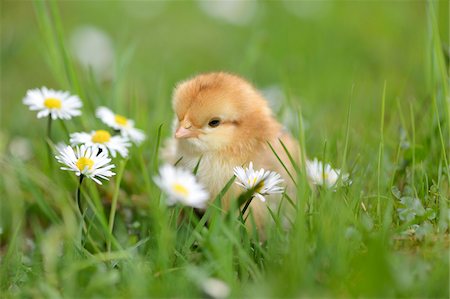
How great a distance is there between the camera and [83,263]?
6.66 ft

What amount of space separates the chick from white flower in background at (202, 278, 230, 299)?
0.65 metres

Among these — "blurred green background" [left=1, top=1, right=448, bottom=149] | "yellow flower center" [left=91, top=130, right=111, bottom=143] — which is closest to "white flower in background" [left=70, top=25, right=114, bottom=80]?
"blurred green background" [left=1, top=1, right=448, bottom=149]

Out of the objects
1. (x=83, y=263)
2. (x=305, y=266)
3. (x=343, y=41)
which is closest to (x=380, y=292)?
(x=305, y=266)

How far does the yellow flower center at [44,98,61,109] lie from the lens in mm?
2752

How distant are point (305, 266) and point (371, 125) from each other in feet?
4.76

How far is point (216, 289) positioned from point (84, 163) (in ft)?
2.43

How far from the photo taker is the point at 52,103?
2.76 metres

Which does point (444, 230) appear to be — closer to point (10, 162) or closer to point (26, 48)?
point (10, 162)

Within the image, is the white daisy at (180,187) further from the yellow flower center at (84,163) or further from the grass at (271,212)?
the yellow flower center at (84,163)

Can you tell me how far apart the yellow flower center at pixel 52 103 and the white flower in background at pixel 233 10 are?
12.1 ft

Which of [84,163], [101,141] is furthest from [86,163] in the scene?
[101,141]

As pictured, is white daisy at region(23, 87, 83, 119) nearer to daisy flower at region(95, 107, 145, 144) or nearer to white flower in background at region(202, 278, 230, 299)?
daisy flower at region(95, 107, 145, 144)

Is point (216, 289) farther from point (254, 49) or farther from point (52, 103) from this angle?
point (254, 49)

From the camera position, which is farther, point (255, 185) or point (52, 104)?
point (52, 104)
